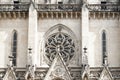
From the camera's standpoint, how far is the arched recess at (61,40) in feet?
114

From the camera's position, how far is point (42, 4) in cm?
3528

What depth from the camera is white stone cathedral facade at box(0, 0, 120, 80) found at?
112 feet

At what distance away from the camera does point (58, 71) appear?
32594mm

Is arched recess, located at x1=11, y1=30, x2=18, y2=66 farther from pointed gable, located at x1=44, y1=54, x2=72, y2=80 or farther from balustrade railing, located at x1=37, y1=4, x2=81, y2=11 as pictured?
pointed gable, located at x1=44, y1=54, x2=72, y2=80

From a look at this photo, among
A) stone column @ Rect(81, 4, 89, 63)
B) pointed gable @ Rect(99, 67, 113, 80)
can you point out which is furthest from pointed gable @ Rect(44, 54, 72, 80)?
pointed gable @ Rect(99, 67, 113, 80)

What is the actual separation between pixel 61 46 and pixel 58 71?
2.90 meters

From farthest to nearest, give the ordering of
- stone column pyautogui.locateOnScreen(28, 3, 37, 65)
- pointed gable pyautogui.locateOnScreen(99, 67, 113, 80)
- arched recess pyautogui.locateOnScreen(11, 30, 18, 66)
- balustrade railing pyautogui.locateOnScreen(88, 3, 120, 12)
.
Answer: balustrade railing pyautogui.locateOnScreen(88, 3, 120, 12) → arched recess pyautogui.locateOnScreen(11, 30, 18, 66) → stone column pyautogui.locateOnScreen(28, 3, 37, 65) → pointed gable pyautogui.locateOnScreen(99, 67, 113, 80)

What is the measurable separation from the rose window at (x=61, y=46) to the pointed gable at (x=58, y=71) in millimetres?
1750

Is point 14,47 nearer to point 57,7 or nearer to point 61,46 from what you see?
point 61,46

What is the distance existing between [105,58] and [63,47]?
3.81m

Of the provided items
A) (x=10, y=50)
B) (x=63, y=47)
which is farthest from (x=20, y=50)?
(x=63, y=47)

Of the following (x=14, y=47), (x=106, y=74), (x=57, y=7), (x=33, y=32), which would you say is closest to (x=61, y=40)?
(x=33, y=32)

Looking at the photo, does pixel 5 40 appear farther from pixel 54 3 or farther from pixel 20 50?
pixel 54 3

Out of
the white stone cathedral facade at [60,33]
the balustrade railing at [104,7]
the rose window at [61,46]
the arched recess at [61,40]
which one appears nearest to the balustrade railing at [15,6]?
the white stone cathedral facade at [60,33]
